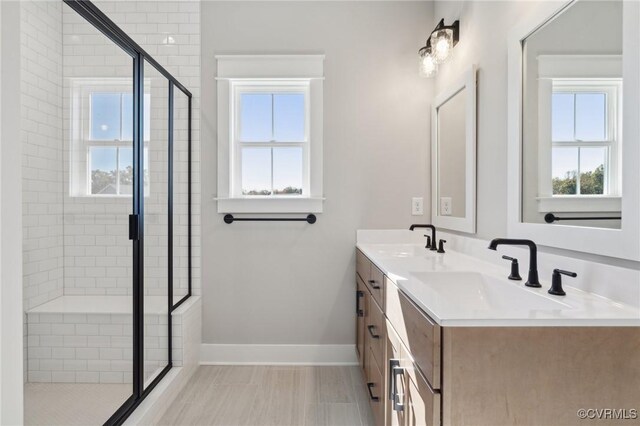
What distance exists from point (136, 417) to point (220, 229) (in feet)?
4.05

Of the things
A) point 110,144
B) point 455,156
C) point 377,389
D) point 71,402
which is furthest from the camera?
point 455,156

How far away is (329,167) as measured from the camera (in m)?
2.48

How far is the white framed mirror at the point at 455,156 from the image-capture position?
1829mm

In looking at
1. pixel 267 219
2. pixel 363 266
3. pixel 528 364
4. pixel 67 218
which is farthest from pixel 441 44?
pixel 67 218

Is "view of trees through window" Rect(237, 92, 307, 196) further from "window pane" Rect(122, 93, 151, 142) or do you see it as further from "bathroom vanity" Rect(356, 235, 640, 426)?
"bathroom vanity" Rect(356, 235, 640, 426)

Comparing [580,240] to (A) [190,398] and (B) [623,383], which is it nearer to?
(B) [623,383]

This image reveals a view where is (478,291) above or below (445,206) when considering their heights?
below

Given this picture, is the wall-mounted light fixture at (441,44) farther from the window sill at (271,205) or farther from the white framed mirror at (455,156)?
the window sill at (271,205)

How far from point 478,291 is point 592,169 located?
60 centimetres

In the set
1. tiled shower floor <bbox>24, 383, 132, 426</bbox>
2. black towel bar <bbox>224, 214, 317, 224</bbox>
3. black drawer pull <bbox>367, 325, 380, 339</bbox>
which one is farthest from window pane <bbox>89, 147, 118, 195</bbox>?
black drawer pull <bbox>367, 325, 380, 339</bbox>

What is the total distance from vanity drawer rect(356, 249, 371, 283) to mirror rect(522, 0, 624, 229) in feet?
2.74

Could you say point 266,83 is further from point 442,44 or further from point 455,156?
point 455,156

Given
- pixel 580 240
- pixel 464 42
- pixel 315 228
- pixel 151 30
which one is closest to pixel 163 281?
pixel 315 228

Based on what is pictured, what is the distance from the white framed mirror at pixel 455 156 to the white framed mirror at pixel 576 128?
352 millimetres
